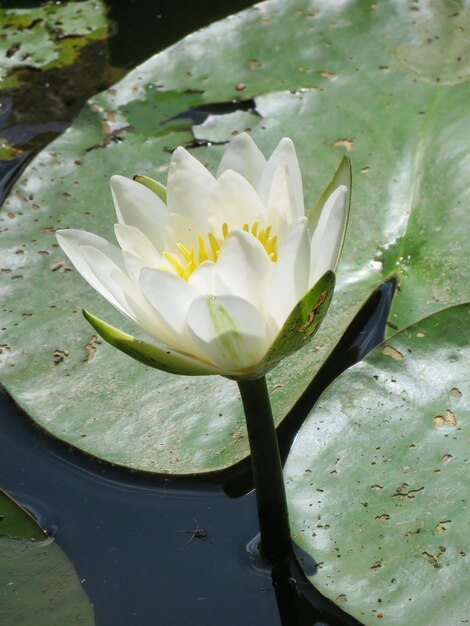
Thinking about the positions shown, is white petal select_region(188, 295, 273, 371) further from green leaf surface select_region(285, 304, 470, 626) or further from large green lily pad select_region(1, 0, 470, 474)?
large green lily pad select_region(1, 0, 470, 474)

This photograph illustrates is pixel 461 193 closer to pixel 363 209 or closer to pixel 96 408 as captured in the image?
pixel 363 209

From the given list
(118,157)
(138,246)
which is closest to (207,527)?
(138,246)

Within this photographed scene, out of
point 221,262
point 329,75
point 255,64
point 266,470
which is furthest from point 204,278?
point 255,64

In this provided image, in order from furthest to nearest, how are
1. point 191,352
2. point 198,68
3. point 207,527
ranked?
point 198,68 → point 207,527 → point 191,352

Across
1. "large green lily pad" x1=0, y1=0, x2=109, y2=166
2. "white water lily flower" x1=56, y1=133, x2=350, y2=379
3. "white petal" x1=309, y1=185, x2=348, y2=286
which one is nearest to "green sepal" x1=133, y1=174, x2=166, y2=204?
"white water lily flower" x1=56, y1=133, x2=350, y2=379

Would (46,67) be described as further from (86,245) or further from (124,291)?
(124,291)

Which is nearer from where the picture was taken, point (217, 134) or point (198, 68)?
point (217, 134)

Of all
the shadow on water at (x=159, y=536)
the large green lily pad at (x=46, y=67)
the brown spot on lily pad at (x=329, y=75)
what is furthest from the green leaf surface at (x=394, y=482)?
the large green lily pad at (x=46, y=67)
